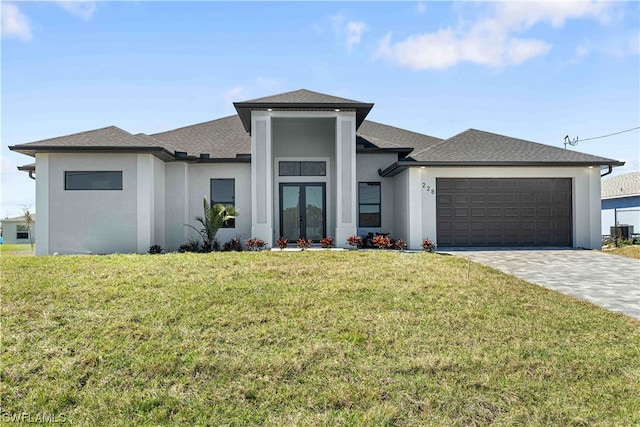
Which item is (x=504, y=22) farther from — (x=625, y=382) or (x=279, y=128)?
(x=625, y=382)

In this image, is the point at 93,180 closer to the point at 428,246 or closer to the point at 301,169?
the point at 301,169

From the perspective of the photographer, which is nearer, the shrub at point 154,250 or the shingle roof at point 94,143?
the shingle roof at point 94,143

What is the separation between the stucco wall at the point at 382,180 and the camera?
16.1 m

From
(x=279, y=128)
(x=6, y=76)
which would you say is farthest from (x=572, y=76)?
(x=6, y=76)

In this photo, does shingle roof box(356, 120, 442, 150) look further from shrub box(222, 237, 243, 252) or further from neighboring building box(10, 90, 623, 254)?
shrub box(222, 237, 243, 252)

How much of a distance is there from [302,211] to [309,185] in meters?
1.10

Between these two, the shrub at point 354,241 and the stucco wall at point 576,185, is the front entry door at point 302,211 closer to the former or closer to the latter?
the shrub at point 354,241

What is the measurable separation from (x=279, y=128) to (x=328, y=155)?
2.25 meters

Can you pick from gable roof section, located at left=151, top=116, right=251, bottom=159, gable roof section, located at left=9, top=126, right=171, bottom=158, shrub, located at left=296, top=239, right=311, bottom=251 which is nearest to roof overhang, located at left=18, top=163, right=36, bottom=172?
gable roof section, located at left=9, top=126, right=171, bottom=158

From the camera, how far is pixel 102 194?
13297mm

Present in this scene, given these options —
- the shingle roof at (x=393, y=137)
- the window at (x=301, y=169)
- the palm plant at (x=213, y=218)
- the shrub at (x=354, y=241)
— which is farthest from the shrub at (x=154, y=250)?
the shingle roof at (x=393, y=137)

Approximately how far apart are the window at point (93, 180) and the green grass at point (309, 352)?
591 centimetres

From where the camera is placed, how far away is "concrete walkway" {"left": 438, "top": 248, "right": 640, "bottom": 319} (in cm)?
757

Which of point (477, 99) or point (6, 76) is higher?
point (477, 99)
